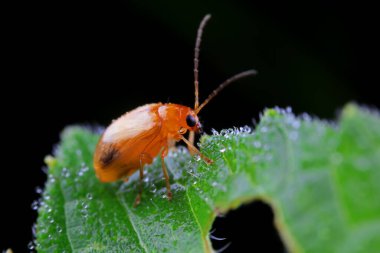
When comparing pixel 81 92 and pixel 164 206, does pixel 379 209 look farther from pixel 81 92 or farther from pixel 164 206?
pixel 81 92

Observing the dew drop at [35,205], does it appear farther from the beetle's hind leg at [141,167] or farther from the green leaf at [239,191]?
the beetle's hind leg at [141,167]

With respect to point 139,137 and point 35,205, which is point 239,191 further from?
point 35,205

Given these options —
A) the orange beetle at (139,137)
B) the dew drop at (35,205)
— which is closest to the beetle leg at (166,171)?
the orange beetle at (139,137)

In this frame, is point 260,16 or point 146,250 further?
point 260,16

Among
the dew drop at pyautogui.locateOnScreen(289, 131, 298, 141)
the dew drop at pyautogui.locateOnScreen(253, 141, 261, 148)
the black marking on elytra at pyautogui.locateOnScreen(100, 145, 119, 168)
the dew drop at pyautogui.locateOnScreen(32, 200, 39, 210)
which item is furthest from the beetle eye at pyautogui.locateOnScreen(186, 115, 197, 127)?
the dew drop at pyautogui.locateOnScreen(289, 131, 298, 141)

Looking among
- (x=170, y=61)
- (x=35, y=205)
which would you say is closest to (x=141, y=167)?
(x=35, y=205)

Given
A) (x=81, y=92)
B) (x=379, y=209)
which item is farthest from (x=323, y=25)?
(x=379, y=209)
